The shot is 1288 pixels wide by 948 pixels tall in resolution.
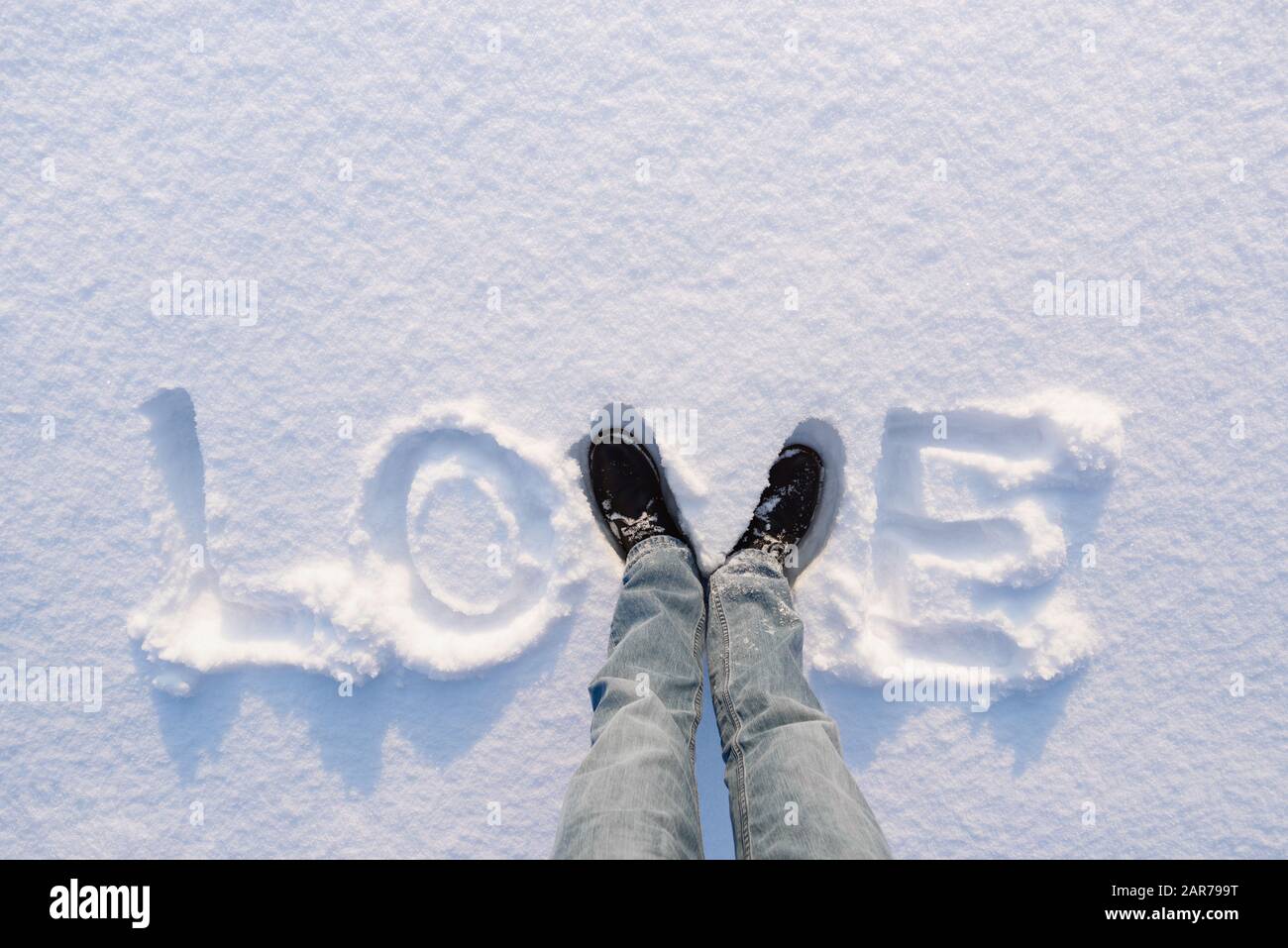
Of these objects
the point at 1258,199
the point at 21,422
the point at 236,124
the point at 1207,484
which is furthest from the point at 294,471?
the point at 1258,199

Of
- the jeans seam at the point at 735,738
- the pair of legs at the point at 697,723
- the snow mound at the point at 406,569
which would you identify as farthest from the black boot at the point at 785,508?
the snow mound at the point at 406,569

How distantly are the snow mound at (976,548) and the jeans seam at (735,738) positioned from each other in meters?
0.23

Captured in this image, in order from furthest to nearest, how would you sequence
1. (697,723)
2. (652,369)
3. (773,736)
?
A: 1. (652,369)
2. (697,723)
3. (773,736)

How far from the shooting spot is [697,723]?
1.24 meters

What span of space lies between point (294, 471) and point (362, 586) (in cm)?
28

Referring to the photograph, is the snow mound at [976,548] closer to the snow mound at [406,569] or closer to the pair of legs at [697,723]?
the pair of legs at [697,723]

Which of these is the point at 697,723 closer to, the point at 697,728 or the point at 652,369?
the point at 697,728

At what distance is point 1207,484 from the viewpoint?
1462mm

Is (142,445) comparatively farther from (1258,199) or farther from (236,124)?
(1258,199)
